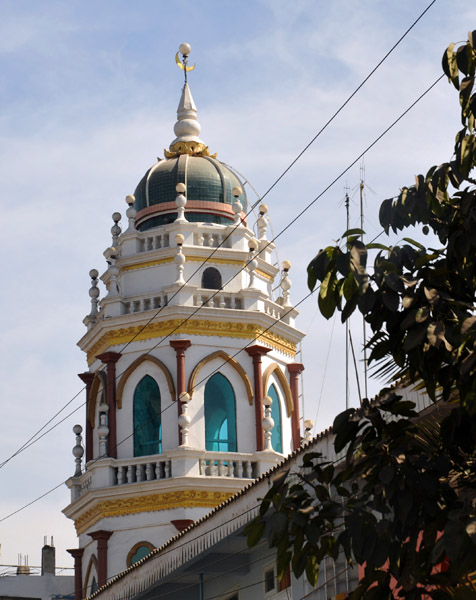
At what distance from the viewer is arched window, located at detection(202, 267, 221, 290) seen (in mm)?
31062

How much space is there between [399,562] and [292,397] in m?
22.5

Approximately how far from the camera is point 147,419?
30.1 metres

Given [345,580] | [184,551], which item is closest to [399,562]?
[345,580]

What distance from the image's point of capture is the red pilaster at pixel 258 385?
97.2ft

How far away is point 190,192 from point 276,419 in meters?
5.98

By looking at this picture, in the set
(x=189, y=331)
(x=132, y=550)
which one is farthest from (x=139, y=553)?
(x=189, y=331)

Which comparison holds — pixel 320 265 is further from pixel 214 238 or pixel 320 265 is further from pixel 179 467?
pixel 214 238

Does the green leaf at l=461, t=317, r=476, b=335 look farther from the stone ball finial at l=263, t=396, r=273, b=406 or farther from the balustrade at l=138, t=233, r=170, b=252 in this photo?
the balustrade at l=138, t=233, r=170, b=252

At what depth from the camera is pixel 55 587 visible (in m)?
37.5

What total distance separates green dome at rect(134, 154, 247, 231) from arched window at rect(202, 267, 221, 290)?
1.55 metres

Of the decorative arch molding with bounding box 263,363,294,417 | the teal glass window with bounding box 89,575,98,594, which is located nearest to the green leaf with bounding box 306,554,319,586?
the teal glass window with bounding box 89,575,98,594

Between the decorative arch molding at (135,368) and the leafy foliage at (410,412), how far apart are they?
66.5 ft

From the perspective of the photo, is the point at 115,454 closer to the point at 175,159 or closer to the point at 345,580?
the point at 175,159

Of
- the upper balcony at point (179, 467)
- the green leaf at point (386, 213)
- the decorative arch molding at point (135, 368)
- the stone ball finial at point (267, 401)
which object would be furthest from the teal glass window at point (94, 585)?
the green leaf at point (386, 213)
